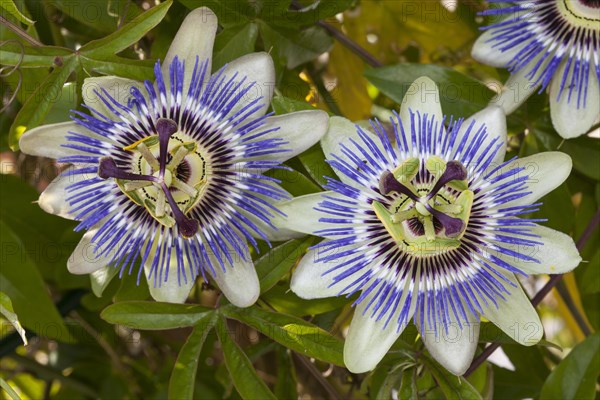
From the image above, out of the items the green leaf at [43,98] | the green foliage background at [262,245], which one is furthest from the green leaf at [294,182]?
the green leaf at [43,98]

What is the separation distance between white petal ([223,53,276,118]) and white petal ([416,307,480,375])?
516 millimetres

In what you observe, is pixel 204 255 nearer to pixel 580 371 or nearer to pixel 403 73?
pixel 403 73

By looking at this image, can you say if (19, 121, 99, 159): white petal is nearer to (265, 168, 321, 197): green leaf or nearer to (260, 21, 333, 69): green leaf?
(265, 168, 321, 197): green leaf

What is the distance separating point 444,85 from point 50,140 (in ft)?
2.77

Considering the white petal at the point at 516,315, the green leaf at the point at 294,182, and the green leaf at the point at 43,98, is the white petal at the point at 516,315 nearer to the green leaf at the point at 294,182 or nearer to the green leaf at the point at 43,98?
the green leaf at the point at 294,182

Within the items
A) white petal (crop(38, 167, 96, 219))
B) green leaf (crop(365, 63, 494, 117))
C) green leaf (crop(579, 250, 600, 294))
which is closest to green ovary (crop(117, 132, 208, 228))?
white petal (crop(38, 167, 96, 219))

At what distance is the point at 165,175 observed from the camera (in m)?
1.66

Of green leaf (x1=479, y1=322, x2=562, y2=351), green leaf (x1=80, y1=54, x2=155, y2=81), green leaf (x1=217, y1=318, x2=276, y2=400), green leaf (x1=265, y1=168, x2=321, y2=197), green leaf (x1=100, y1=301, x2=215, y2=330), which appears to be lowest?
green leaf (x1=217, y1=318, x2=276, y2=400)

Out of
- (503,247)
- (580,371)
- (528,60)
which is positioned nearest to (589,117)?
(528,60)

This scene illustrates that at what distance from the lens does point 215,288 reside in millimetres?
2012

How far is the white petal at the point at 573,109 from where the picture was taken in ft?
6.01

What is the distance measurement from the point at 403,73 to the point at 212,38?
455 millimetres

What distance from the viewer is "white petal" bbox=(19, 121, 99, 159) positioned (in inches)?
63.1

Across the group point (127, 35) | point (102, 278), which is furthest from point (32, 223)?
point (127, 35)
